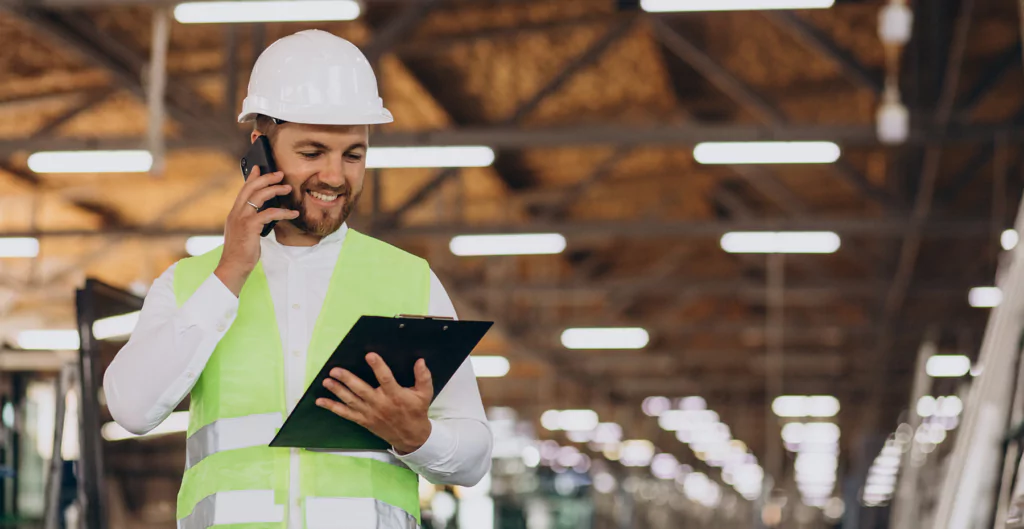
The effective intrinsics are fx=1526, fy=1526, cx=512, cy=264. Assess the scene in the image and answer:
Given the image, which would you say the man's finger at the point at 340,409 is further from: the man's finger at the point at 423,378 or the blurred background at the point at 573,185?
the blurred background at the point at 573,185

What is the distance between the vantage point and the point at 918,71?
13195 mm

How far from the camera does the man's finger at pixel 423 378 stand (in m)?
2.61

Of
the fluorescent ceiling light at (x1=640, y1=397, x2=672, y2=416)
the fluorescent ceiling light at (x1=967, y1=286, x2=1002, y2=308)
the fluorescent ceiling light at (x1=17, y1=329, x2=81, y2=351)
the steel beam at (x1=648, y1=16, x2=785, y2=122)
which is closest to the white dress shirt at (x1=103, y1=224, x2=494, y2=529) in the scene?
the steel beam at (x1=648, y1=16, x2=785, y2=122)

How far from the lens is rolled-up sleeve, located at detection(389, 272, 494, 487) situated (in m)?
2.68

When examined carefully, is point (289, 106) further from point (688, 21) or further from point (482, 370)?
point (482, 370)

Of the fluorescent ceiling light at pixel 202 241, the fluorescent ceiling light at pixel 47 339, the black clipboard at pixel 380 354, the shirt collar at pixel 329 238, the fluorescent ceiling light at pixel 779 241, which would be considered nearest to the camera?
the black clipboard at pixel 380 354

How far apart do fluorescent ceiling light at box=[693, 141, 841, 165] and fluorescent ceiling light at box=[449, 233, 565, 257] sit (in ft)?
10.8

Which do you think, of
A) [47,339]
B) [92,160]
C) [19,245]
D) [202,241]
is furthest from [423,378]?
[47,339]

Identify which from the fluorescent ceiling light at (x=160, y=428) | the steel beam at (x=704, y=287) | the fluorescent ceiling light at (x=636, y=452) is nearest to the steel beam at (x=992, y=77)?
the steel beam at (x=704, y=287)

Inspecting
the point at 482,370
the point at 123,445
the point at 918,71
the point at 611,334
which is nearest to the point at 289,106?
the point at 123,445

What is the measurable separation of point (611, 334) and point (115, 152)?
1163cm

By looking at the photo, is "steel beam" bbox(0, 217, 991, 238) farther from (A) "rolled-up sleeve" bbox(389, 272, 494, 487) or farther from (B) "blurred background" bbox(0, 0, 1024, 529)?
(A) "rolled-up sleeve" bbox(389, 272, 494, 487)

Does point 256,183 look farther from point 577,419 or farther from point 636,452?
point 636,452

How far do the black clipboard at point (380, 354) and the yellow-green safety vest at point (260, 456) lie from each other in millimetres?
69
